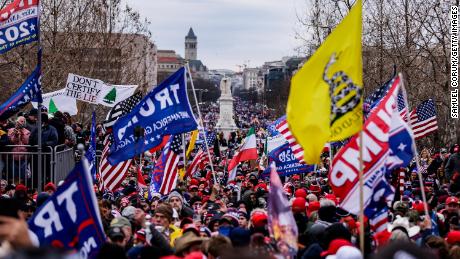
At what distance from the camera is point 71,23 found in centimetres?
4359

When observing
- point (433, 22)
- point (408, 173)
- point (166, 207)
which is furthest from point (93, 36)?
point (166, 207)

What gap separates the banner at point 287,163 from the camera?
1894 cm

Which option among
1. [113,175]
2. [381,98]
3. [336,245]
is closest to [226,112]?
[113,175]

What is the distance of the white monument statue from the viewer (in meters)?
93.8

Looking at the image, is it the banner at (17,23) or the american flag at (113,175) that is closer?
the banner at (17,23)

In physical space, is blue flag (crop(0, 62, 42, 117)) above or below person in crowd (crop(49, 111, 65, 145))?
above

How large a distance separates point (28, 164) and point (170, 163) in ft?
8.48

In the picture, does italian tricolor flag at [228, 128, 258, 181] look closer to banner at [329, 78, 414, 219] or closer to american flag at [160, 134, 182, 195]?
american flag at [160, 134, 182, 195]

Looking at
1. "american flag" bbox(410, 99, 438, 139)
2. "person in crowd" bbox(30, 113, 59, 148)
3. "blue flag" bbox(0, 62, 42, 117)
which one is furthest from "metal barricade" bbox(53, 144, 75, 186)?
"american flag" bbox(410, 99, 438, 139)

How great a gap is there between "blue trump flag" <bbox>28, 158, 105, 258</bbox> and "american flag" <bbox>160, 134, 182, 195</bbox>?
8395mm

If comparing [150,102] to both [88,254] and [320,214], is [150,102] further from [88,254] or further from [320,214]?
[88,254]

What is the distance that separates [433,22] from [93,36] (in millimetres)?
15517

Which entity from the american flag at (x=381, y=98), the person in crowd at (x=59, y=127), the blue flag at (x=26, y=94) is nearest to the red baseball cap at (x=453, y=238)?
the american flag at (x=381, y=98)

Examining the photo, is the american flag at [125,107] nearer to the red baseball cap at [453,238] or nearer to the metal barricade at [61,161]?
the metal barricade at [61,161]
